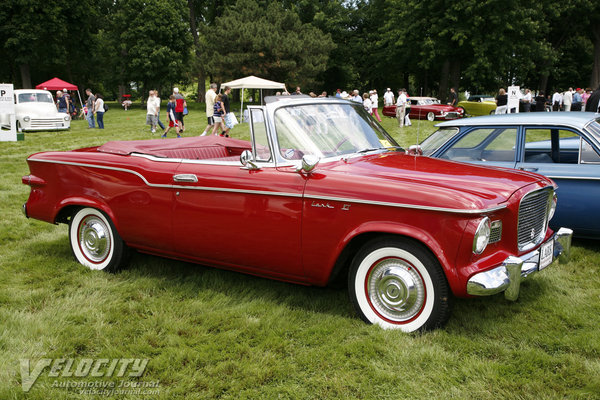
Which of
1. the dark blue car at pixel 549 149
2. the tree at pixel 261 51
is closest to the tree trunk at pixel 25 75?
the tree at pixel 261 51

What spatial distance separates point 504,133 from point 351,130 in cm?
272

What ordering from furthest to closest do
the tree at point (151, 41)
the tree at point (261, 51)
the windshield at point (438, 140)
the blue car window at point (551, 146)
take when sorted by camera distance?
the tree at point (151, 41) < the tree at point (261, 51) < the windshield at point (438, 140) < the blue car window at point (551, 146)

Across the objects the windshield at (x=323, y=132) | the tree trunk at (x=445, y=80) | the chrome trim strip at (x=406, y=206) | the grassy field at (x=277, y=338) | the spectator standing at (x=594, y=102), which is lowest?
the grassy field at (x=277, y=338)

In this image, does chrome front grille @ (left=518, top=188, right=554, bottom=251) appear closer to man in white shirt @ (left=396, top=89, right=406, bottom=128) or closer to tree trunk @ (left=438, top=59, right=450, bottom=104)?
man in white shirt @ (left=396, top=89, right=406, bottom=128)

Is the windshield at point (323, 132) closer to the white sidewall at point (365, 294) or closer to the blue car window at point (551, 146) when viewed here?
the white sidewall at point (365, 294)

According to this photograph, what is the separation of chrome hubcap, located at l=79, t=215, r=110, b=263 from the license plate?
3.90 metres

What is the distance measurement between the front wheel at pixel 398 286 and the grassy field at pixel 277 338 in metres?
0.13

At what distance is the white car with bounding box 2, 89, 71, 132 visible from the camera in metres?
21.1

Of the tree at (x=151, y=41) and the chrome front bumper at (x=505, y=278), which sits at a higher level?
the tree at (x=151, y=41)

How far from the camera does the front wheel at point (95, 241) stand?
5.06 m

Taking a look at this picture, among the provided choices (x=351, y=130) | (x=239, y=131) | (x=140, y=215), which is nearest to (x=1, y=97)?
(x=239, y=131)

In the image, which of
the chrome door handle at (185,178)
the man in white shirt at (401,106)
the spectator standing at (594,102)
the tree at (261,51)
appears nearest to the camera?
the chrome door handle at (185,178)

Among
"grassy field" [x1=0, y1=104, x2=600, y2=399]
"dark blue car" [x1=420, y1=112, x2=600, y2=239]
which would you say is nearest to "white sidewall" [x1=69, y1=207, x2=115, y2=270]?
"grassy field" [x1=0, y1=104, x2=600, y2=399]

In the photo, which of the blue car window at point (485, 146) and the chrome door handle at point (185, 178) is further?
→ the blue car window at point (485, 146)
